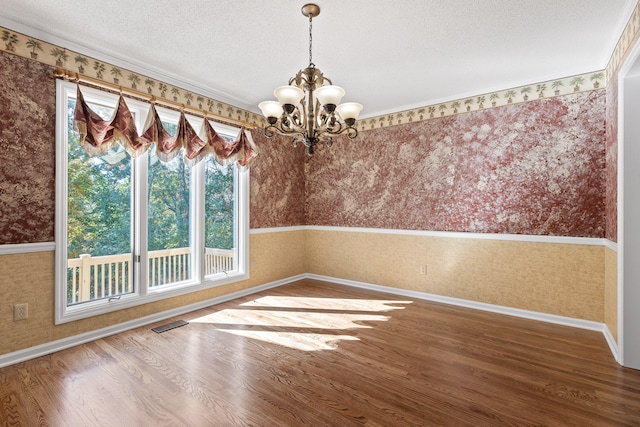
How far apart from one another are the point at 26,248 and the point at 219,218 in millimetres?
1926

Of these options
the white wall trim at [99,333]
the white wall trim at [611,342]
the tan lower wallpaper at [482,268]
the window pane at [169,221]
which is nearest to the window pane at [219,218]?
the window pane at [169,221]

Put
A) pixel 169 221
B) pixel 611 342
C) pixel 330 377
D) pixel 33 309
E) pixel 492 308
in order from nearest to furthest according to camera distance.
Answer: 1. pixel 330 377
2. pixel 33 309
3. pixel 611 342
4. pixel 169 221
5. pixel 492 308

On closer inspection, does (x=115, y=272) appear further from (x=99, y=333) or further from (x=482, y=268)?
(x=482, y=268)

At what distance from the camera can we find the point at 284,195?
5.05 meters

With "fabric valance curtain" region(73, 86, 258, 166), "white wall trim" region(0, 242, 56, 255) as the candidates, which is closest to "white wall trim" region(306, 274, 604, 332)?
"fabric valance curtain" region(73, 86, 258, 166)

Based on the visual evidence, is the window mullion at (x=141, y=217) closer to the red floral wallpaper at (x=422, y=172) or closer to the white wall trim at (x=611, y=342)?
the red floral wallpaper at (x=422, y=172)

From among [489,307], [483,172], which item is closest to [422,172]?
[483,172]

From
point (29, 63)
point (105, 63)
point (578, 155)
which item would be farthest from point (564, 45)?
point (29, 63)

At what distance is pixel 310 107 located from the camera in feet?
8.09

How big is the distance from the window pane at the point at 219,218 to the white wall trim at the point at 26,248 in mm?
1539

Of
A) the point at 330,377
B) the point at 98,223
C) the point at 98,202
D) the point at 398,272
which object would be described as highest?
the point at 98,202

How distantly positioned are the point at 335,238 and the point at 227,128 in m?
2.38

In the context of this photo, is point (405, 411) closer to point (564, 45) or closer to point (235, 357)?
point (235, 357)

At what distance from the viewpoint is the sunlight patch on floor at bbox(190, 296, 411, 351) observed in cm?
297
